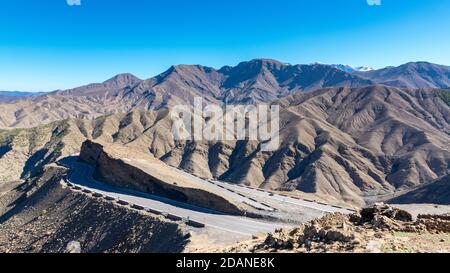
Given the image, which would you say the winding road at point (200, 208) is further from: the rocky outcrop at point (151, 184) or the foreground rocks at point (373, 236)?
the foreground rocks at point (373, 236)

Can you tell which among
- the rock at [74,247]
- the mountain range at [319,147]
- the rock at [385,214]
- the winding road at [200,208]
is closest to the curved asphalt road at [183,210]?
the winding road at [200,208]

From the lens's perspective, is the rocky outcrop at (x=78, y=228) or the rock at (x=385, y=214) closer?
the rock at (x=385, y=214)

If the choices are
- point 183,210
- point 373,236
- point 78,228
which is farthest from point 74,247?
point 373,236

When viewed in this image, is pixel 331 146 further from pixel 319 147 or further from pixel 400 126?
pixel 400 126
